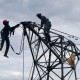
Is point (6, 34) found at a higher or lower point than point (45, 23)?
lower

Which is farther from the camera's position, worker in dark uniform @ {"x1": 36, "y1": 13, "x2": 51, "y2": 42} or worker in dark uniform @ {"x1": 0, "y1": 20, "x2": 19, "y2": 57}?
worker in dark uniform @ {"x1": 36, "y1": 13, "x2": 51, "y2": 42}

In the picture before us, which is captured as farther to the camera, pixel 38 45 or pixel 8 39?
pixel 38 45

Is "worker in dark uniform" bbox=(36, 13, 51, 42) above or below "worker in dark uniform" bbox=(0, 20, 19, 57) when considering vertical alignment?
above

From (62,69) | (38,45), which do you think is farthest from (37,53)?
(62,69)

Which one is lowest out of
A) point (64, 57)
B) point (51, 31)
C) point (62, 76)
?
point (62, 76)

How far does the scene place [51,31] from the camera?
1139 inches

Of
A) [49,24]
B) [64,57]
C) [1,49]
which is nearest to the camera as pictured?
[1,49]

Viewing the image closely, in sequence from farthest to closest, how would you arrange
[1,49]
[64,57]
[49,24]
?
1. [64,57]
2. [49,24]
3. [1,49]

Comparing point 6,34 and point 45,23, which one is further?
point 45,23

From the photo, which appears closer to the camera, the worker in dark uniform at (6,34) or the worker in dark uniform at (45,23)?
the worker in dark uniform at (6,34)

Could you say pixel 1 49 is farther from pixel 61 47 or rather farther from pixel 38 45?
pixel 61 47

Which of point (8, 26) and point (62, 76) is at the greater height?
point (8, 26)

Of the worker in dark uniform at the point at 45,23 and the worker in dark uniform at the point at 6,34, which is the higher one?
the worker in dark uniform at the point at 45,23

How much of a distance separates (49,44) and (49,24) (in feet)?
7.25
